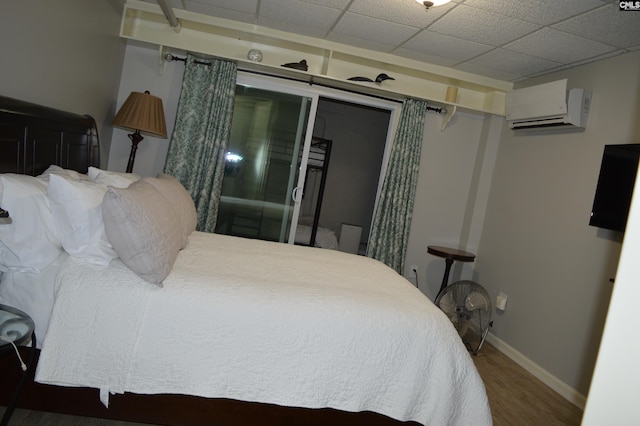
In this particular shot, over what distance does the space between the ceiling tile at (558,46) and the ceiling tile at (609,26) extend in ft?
0.27

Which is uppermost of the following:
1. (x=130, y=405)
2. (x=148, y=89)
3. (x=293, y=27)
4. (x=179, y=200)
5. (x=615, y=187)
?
(x=293, y=27)

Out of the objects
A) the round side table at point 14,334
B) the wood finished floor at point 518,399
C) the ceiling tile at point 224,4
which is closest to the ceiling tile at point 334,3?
the ceiling tile at point 224,4

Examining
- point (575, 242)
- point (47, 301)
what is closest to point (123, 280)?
point (47, 301)

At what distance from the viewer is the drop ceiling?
2.55 m

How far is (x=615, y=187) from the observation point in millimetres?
2768

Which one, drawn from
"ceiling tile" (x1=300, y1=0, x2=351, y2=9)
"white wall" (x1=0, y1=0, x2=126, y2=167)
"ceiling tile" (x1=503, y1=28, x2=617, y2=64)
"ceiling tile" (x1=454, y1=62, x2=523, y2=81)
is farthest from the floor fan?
"white wall" (x1=0, y1=0, x2=126, y2=167)

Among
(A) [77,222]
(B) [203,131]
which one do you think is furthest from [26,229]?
(B) [203,131]

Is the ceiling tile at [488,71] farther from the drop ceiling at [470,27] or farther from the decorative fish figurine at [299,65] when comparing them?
the decorative fish figurine at [299,65]

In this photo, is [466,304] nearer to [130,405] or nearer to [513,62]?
→ [513,62]

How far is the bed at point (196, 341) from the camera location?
5.14 feet

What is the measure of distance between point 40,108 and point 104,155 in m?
1.58

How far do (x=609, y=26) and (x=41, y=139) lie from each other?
3.43 meters

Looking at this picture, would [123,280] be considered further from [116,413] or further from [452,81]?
[452,81]

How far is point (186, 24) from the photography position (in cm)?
377
